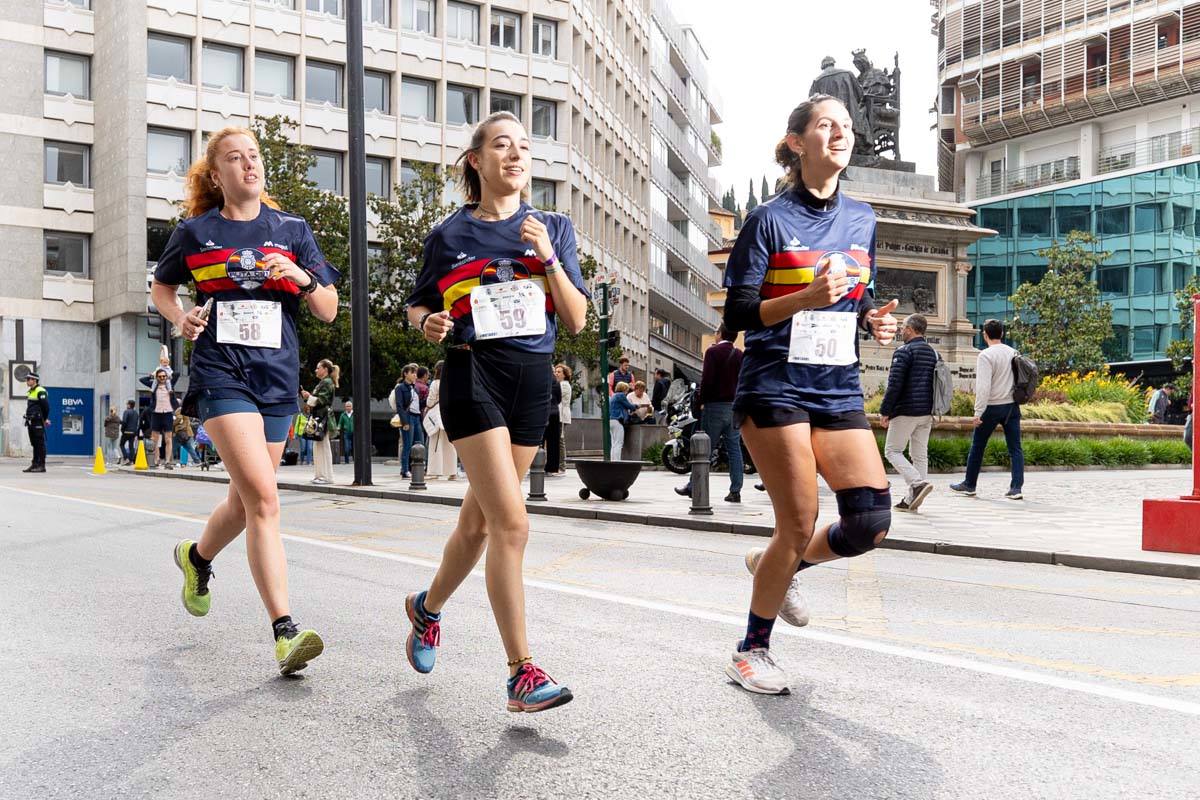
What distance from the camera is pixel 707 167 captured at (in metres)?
83.2

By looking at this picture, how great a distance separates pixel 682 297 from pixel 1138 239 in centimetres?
2321

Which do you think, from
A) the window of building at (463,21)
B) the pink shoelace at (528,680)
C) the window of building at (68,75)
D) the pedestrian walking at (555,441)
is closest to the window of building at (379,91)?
the window of building at (463,21)

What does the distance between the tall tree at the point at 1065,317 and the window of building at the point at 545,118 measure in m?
21.3

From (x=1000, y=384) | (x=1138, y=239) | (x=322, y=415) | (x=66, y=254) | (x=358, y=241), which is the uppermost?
(x=1138, y=239)

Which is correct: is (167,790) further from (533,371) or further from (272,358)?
(272,358)

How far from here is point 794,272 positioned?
468cm

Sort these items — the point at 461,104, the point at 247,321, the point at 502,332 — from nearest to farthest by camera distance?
the point at 502,332, the point at 247,321, the point at 461,104

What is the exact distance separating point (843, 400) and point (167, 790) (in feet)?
8.09

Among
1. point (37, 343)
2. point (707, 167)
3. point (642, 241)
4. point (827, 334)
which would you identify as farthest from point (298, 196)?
point (707, 167)

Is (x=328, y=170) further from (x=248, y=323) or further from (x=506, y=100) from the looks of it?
(x=248, y=323)

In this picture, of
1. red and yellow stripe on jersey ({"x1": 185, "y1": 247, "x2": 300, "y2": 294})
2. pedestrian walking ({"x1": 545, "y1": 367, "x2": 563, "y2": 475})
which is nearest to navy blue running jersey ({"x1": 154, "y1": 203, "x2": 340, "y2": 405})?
red and yellow stripe on jersey ({"x1": 185, "y1": 247, "x2": 300, "y2": 294})

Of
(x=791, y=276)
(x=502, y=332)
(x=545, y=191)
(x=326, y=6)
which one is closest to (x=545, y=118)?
(x=545, y=191)

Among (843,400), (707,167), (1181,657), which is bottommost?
(1181,657)

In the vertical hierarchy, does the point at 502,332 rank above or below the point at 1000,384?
above
